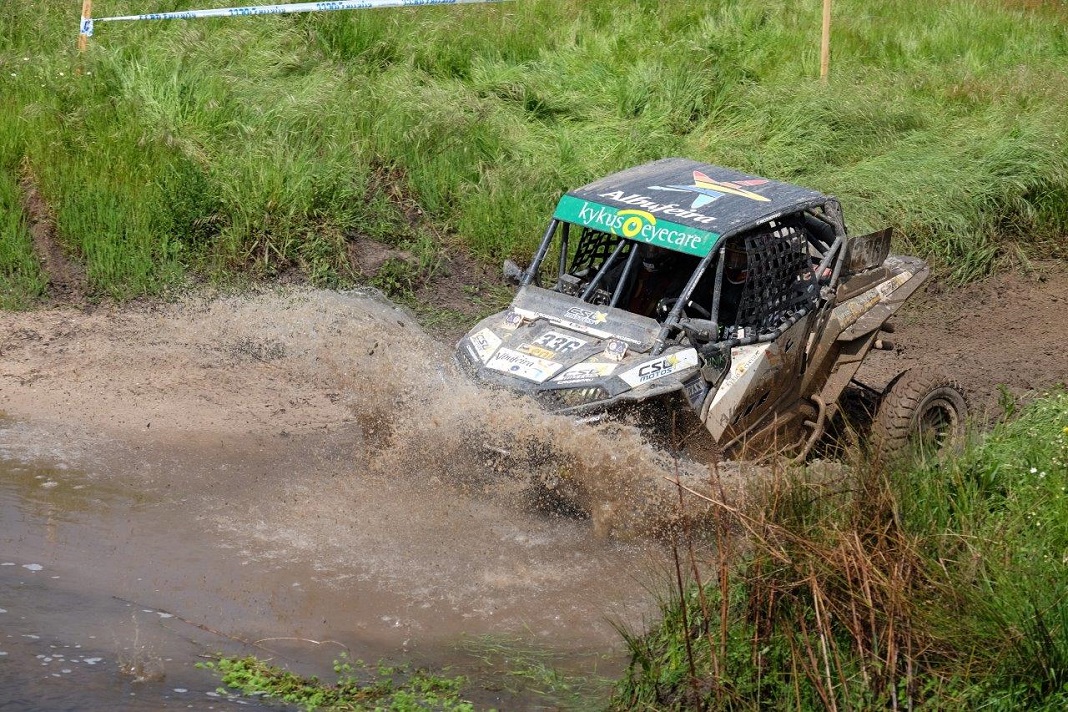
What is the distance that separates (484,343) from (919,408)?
9.49 feet

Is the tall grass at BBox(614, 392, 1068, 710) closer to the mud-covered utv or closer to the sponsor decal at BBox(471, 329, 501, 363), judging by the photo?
the mud-covered utv

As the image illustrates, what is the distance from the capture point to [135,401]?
8.71 meters

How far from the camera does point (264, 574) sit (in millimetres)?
6500

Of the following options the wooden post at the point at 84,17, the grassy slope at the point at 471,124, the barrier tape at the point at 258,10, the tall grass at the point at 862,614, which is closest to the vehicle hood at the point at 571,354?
the tall grass at the point at 862,614

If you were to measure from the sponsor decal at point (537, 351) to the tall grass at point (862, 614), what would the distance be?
2143 millimetres

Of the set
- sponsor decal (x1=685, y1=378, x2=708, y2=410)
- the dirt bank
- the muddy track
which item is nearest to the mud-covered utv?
sponsor decal (x1=685, y1=378, x2=708, y2=410)

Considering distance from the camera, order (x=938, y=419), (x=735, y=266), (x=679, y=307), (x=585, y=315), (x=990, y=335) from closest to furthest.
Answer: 1. (x=679, y=307)
2. (x=585, y=315)
3. (x=735, y=266)
4. (x=938, y=419)
5. (x=990, y=335)

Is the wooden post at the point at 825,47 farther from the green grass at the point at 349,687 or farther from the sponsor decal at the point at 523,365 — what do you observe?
the green grass at the point at 349,687

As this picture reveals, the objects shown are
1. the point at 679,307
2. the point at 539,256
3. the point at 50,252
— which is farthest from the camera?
the point at 50,252

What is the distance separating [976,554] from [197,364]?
6106mm

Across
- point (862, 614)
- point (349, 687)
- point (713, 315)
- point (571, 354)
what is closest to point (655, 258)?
point (713, 315)

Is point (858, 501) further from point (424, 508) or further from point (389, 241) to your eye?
point (389, 241)

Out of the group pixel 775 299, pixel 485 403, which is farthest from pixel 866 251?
pixel 485 403

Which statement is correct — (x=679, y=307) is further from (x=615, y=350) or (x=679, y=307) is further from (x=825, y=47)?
(x=825, y=47)
